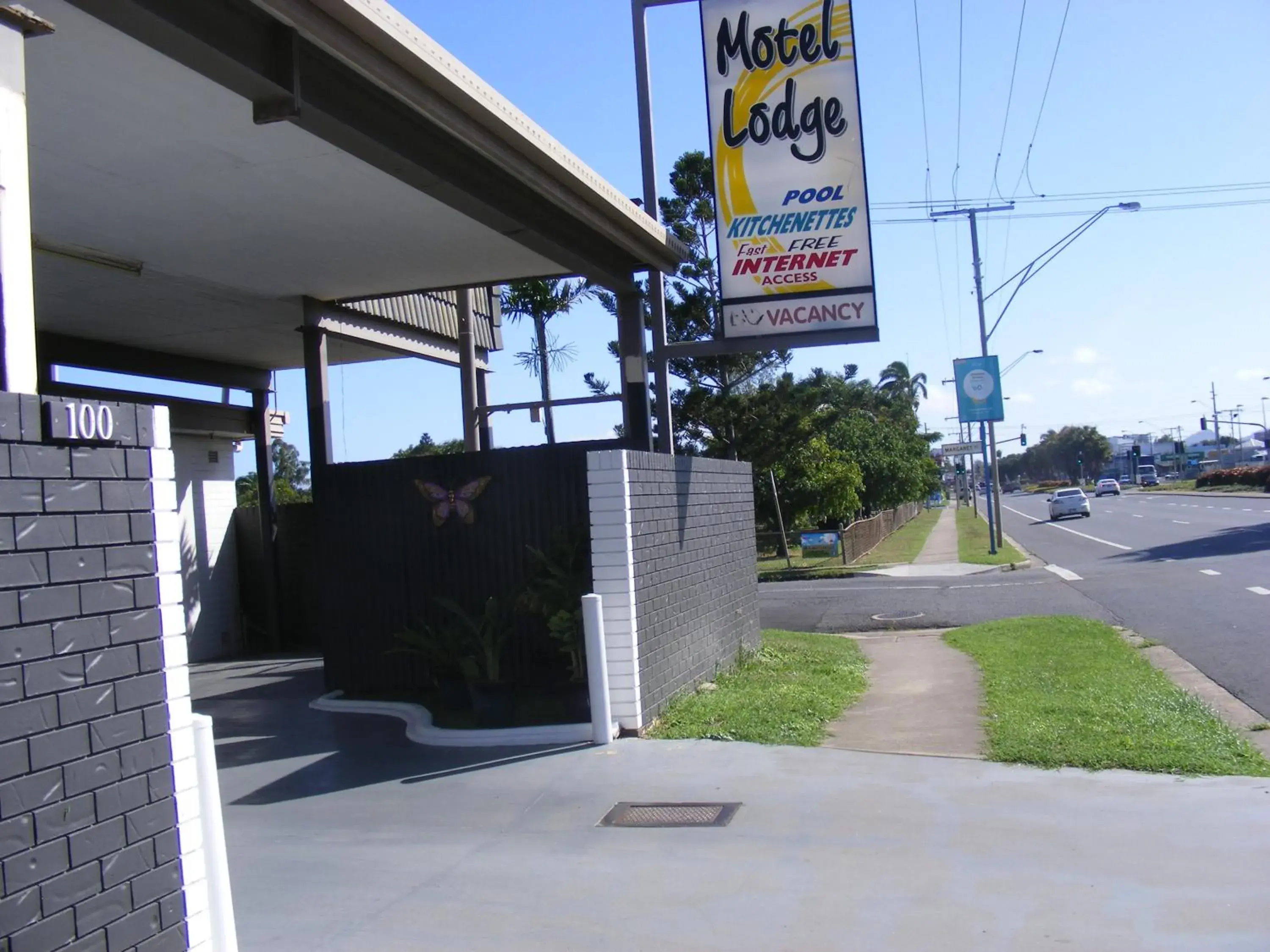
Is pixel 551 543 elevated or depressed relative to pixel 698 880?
elevated

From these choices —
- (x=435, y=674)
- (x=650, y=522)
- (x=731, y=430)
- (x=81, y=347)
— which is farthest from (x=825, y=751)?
(x=731, y=430)

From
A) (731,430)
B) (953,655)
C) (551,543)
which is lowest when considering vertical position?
(953,655)

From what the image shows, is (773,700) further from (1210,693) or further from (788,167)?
(788,167)

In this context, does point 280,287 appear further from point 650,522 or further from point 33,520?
point 33,520

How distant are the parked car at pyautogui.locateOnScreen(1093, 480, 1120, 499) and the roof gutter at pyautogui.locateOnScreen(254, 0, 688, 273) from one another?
3254 inches

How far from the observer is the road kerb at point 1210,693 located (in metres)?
8.42

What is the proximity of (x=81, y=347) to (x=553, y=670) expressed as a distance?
7249 mm

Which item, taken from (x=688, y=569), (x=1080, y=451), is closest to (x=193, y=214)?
(x=688, y=569)

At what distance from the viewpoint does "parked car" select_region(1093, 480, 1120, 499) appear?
3366 inches

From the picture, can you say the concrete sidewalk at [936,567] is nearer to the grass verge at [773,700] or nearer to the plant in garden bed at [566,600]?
the grass verge at [773,700]

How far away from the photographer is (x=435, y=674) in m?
10.5

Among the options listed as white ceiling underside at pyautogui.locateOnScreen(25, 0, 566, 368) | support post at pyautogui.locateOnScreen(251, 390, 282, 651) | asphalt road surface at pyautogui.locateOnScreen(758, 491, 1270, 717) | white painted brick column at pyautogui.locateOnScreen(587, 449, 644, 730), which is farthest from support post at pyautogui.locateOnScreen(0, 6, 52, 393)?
support post at pyautogui.locateOnScreen(251, 390, 282, 651)

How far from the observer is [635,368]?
11.4 metres

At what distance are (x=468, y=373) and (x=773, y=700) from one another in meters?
6.64
